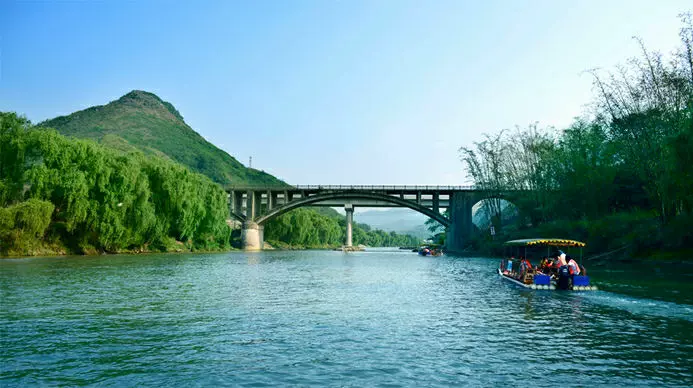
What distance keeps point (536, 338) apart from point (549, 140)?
6751 cm

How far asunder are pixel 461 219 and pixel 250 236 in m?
42.5

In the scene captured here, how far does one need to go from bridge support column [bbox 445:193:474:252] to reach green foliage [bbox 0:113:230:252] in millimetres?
59751

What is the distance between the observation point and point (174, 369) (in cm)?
1249

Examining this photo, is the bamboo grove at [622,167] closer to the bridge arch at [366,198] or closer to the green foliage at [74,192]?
the bridge arch at [366,198]

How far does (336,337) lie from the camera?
1641 cm

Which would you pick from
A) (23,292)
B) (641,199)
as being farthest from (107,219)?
(641,199)

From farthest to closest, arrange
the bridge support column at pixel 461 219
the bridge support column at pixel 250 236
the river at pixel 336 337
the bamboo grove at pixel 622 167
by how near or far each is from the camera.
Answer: the bridge support column at pixel 250 236
the bridge support column at pixel 461 219
the bamboo grove at pixel 622 167
the river at pixel 336 337

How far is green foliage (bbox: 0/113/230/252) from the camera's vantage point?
5509cm

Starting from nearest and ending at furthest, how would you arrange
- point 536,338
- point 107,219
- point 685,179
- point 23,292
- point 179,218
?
point 536,338 < point 23,292 < point 685,179 < point 107,219 < point 179,218

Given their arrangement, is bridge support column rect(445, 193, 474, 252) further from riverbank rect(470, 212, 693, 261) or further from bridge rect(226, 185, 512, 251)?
riverbank rect(470, 212, 693, 261)

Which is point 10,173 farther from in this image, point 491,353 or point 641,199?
point 641,199

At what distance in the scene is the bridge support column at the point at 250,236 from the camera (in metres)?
116

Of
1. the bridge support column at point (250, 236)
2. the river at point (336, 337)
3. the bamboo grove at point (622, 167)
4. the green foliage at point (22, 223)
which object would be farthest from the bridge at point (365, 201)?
the river at point (336, 337)

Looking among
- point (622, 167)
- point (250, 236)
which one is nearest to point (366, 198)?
point (250, 236)
